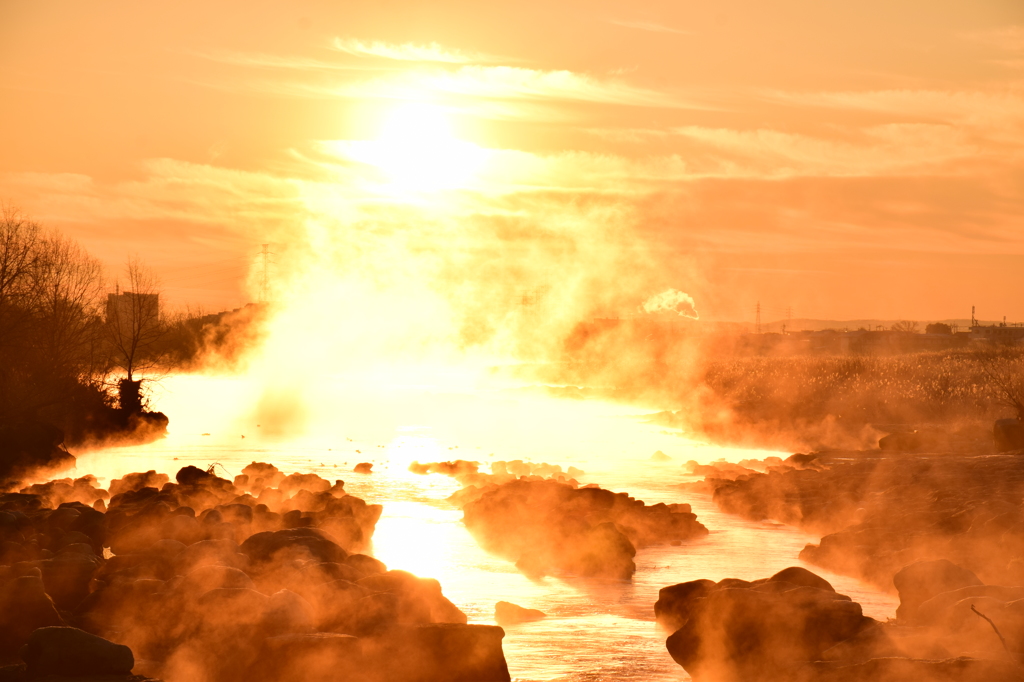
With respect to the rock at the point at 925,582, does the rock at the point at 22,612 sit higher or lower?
lower

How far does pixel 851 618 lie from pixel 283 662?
799 cm

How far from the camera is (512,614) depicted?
17.8 metres

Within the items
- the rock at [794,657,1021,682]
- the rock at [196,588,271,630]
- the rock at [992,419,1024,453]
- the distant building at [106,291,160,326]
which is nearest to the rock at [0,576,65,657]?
the rock at [196,588,271,630]

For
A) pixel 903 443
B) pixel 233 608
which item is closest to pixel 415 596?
pixel 233 608

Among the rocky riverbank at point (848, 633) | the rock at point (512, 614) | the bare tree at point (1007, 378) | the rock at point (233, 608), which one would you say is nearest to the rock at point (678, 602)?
the rocky riverbank at point (848, 633)

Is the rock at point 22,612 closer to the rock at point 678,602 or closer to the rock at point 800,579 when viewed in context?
the rock at point 678,602

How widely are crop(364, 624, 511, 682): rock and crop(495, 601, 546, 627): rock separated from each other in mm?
3829

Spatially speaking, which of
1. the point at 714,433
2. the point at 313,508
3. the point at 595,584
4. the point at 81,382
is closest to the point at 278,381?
the point at 81,382

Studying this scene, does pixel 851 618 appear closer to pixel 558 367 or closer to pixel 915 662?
pixel 915 662

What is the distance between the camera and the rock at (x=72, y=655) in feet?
39.1

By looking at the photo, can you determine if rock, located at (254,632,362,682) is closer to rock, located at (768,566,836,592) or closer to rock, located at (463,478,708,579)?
rock, located at (768,566,836,592)

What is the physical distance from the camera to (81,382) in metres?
57.8

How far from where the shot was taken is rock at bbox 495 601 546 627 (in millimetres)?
17734

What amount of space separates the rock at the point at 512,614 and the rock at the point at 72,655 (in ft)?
23.5
